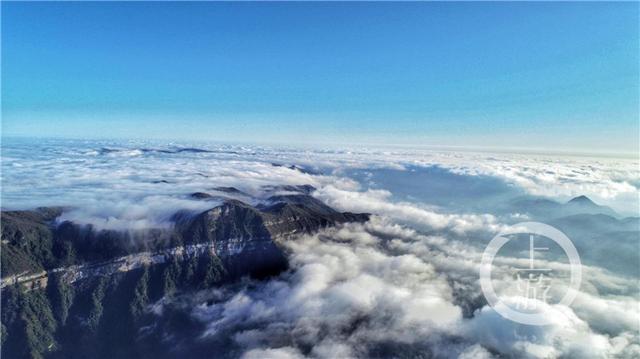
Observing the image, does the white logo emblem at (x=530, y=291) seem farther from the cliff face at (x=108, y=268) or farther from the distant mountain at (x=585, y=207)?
the distant mountain at (x=585, y=207)

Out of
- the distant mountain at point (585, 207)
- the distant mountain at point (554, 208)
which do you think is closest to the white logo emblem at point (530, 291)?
the distant mountain at point (554, 208)

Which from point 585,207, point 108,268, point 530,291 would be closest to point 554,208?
point 585,207

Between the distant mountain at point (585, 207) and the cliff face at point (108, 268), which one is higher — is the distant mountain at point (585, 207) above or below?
above

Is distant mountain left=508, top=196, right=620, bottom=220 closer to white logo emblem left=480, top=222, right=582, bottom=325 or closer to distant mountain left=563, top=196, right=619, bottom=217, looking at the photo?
distant mountain left=563, top=196, right=619, bottom=217

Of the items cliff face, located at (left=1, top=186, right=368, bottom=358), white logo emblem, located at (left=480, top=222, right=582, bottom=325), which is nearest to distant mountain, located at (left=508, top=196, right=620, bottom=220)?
white logo emblem, located at (left=480, top=222, right=582, bottom=325)

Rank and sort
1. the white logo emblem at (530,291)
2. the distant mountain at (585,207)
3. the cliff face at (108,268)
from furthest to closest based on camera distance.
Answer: the distant mountain at (585,207)
the cliff face at (108,268)
the white logo emblem at (530,291)

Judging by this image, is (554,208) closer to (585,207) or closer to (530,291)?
(585,207)

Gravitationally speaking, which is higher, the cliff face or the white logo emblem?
the white logo emblem

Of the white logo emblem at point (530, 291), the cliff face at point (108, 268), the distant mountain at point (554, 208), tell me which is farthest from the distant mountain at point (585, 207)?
the cliff face at point (108, 268)

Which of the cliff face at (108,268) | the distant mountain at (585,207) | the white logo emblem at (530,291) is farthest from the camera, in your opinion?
the distant mountain at (585,207)

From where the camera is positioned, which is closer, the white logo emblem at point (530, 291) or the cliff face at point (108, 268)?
the white logo emblem at point (530, 291)
